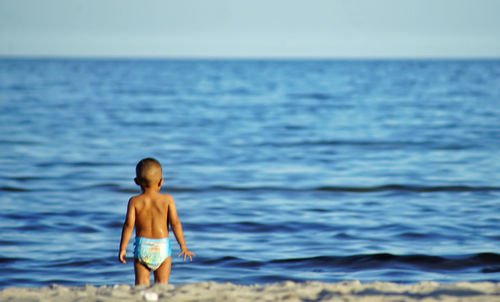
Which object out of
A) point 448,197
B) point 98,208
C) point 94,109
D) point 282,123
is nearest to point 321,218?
point 448,197

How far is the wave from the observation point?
7.52m

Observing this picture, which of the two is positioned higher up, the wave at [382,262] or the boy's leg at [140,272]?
the boy's leg at [140,272]

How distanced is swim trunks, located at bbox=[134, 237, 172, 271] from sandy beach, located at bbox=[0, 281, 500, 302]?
0.32 meters

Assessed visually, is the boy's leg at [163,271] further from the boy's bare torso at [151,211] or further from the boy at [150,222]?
the boy's bare torso at [151,211]

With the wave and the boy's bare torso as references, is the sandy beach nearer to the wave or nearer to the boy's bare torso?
the boy's bare torso

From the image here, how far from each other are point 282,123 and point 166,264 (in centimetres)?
2126

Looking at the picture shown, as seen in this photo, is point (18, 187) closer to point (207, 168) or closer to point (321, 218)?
point (207, 168)

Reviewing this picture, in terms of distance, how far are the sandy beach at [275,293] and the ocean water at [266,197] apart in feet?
6.23

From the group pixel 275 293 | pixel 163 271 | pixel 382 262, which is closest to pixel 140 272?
pixel 163 271

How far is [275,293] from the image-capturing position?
501 centimetres

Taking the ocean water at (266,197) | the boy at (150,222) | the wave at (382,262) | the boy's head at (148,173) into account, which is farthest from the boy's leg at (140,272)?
the wave at (382,262)

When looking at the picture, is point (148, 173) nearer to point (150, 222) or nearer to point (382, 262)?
point (150, 222)

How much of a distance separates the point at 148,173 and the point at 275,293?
1.40 m

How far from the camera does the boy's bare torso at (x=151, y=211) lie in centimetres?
545
